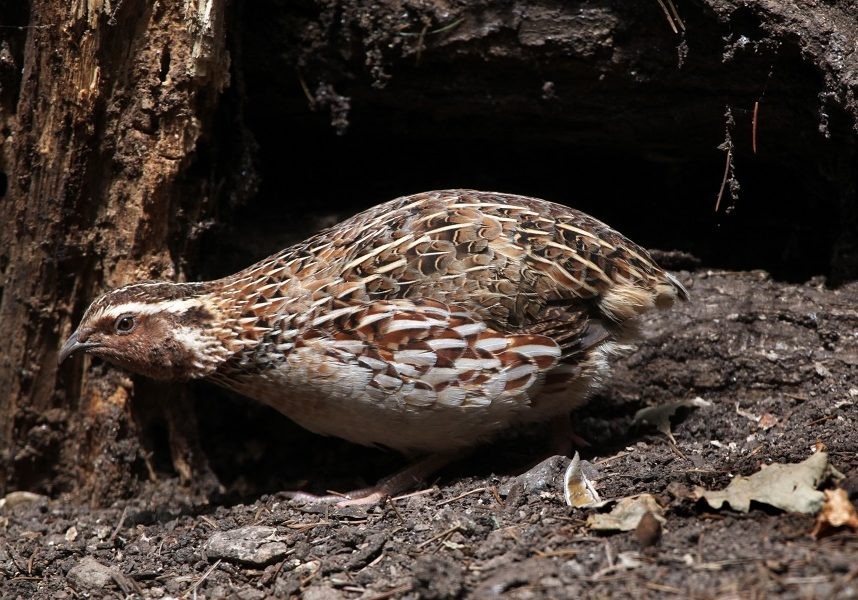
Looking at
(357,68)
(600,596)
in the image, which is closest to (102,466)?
(357,68)

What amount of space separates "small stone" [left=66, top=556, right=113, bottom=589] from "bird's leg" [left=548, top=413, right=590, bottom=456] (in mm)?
2608

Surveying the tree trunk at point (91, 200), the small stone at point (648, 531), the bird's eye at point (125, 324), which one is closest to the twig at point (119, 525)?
the tree trunk at point (91, 200)

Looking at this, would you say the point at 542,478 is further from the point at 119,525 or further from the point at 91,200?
the point at 91,200

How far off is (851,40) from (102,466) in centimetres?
513

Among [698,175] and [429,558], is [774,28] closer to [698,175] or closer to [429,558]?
[698,175]

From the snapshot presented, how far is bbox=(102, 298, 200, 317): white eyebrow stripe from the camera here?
514 centimetres

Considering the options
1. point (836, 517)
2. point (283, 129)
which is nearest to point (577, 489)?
point (836, 517)

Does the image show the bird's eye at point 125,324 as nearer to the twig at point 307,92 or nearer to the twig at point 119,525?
the twig at point 119,525

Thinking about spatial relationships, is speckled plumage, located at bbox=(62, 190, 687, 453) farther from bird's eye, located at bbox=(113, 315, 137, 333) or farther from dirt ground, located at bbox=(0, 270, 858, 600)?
dirt ground, located at bbox=(0, 270, 858, 600)

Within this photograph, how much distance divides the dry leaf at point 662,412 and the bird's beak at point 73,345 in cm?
332

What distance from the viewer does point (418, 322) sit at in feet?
15.9

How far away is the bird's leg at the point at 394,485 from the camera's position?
17.4 feet

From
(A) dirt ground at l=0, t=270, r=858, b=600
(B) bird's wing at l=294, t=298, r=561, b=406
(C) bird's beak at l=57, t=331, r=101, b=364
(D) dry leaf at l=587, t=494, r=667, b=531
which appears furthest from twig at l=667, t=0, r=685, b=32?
(C) bird's beak at l=57, t=331, r=101, b=364

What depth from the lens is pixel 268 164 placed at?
7043mm
